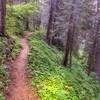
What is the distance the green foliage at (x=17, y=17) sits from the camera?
2700cm

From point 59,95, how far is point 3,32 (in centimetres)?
753

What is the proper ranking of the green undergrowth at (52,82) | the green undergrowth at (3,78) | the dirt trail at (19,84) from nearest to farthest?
the green undergrowth at (3,78)
the dirt trail at (19,84)
the green undergrowth at (52,82)

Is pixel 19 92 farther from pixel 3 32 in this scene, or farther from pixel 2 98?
pixel 3 32

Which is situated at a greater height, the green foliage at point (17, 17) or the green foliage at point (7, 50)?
the green foliage at point (17, 17)

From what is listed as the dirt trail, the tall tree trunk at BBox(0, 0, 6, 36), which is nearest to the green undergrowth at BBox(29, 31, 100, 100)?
the dirt trail

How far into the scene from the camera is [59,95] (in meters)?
14.4

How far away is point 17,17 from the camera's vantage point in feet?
101

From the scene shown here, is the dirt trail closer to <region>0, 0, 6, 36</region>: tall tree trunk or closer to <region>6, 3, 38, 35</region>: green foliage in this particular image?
<region>0, 0, 6, 36</region>: tall tree trunk

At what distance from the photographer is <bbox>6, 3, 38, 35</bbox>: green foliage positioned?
2700 centimetres

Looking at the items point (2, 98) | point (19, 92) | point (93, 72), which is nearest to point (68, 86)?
point (19, 92)

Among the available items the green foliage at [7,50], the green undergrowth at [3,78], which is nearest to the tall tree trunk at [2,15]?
the green foliage at [7,50]

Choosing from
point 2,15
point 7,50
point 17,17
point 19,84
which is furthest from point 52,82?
point 17,17

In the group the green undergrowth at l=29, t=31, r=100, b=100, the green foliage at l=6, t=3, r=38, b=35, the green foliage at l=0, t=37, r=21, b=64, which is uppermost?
the green foliage at l=6, t=3, r=38, b=35

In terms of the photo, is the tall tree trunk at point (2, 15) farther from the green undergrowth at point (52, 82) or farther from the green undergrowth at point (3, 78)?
the green undergrowth at point (3, 78)
